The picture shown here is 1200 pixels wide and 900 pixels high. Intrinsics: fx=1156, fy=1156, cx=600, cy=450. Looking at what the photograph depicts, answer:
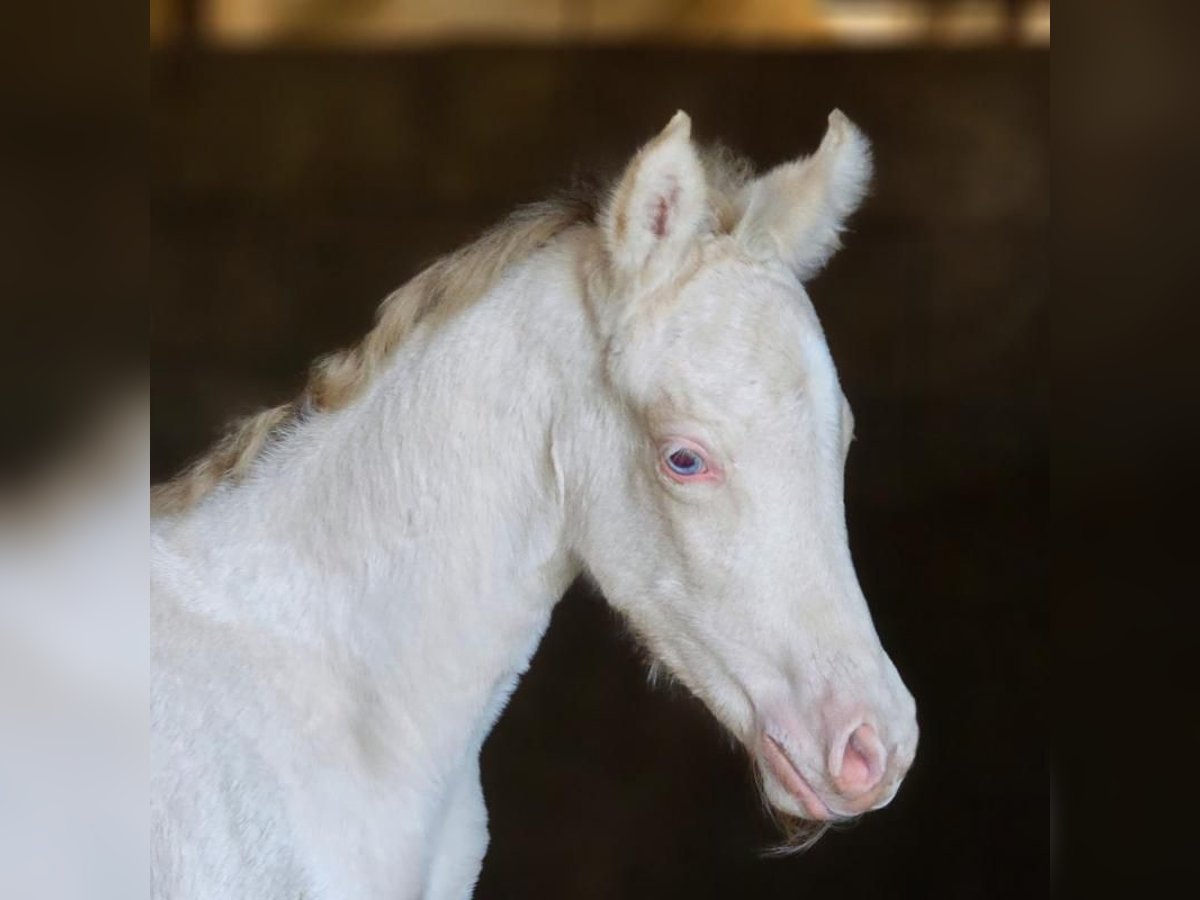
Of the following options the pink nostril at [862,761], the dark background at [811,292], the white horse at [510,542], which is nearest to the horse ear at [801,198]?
the white horse at [510,542]

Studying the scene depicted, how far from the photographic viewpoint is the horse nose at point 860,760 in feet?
3.66

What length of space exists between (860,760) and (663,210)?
57 cm

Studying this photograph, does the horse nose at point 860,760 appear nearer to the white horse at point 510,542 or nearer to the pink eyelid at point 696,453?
the white horse at point 510,542

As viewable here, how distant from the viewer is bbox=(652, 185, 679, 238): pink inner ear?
45.1 inches

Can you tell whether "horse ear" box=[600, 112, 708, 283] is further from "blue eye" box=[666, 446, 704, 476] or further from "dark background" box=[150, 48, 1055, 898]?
"dark background" box=[150, 48, 1055, 898]

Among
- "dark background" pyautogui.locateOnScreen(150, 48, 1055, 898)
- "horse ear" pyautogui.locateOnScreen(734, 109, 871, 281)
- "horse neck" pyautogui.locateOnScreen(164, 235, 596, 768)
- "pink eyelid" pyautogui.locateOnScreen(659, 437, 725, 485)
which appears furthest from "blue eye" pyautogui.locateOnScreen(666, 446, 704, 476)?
"dark background" pyautogui.locateOnScreen(150, 48, 1055, 898)

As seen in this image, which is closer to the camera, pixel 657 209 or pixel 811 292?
pixel 657 209

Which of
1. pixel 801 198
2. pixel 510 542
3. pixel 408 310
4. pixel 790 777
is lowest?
pixel 790 777

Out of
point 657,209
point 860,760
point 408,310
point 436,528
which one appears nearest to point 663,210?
point 657,209

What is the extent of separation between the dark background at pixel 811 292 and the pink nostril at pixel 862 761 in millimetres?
388

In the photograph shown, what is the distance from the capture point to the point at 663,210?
1.16 m

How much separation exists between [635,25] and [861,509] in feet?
2.21

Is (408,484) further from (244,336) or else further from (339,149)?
(339,149)

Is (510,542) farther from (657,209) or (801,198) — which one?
(801,198)
